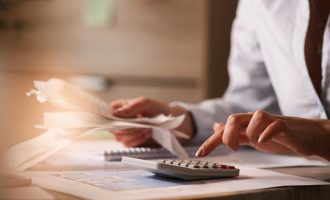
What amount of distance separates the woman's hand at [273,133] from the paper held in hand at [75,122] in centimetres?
19

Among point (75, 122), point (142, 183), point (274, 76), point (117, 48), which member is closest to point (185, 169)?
point (142, 183)

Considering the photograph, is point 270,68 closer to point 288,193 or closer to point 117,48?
point 288,193

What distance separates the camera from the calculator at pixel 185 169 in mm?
751

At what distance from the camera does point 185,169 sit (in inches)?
29.7

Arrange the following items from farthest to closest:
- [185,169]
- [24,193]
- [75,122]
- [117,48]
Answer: [117,48] < [75,122] < [185,169] < [24,193]

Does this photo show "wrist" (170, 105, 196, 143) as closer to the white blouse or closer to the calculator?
the white blouse

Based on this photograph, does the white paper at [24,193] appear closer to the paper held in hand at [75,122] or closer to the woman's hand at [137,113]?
the paper held in hand at [75,122]

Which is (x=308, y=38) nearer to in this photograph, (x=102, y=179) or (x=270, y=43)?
(x=270, y=43)

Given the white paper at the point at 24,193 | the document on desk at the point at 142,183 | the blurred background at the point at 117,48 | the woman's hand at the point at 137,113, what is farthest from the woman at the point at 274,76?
the blurred background at the point at 117,48

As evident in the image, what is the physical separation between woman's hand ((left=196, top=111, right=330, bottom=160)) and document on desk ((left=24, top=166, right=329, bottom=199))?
2.0 inches

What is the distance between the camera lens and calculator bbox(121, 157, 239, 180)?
75 cm

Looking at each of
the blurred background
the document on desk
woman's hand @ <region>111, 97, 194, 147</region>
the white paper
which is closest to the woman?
woman's hand @ <region>111, 97, 194, 147</region>

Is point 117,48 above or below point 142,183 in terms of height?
above

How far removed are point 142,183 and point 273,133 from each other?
0.63ft
